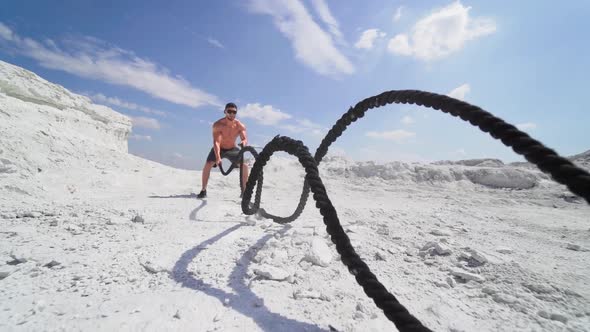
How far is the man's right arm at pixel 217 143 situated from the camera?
4.85m

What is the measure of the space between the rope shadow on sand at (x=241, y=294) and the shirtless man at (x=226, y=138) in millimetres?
3067

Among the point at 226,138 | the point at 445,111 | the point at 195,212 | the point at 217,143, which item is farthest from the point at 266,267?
the point at 226,138

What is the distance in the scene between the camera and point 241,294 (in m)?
1.51

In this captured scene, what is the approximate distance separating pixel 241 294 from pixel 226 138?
4042mm

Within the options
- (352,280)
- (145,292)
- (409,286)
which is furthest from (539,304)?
(145,292)

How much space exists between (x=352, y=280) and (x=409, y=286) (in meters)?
0.37

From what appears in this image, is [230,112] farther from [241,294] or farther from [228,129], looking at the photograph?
[241,294]

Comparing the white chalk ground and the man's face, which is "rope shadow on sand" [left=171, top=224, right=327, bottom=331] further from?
the man's face

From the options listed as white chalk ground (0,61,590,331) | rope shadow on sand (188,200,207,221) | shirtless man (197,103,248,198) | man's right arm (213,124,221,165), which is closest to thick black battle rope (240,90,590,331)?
white chalk ground (0,61,590,331)

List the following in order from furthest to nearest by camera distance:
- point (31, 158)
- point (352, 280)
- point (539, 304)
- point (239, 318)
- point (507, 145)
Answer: point (31, 158) → point (352, 280) → point (539, 304) → point (239, 318) → point (507, 145)

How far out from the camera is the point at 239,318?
129 centimetres

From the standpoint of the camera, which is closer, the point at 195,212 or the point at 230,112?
the point at 195,212

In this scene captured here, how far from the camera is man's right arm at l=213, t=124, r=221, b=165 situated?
4848 millimetres

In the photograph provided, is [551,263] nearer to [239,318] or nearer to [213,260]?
[239,318]
